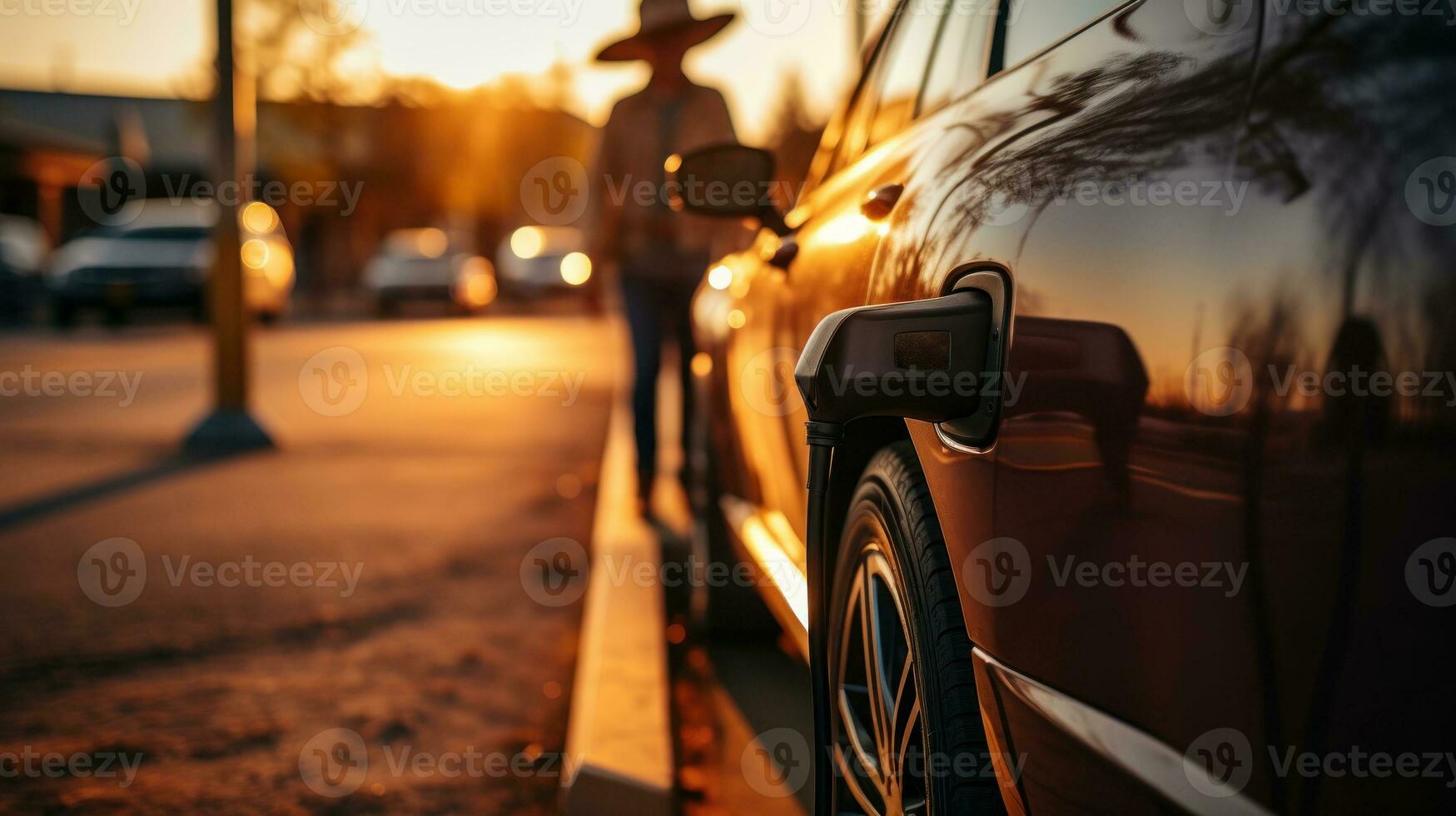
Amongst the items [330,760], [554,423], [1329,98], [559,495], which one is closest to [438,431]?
[554,423]

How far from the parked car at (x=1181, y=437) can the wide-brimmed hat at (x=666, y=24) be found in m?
4.30

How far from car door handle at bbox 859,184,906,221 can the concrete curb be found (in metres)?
1.31

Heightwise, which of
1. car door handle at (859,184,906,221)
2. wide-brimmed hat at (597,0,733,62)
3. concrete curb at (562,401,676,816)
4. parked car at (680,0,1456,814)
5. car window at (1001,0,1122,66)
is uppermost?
wide-brimmed hat at (597,0,733,62)

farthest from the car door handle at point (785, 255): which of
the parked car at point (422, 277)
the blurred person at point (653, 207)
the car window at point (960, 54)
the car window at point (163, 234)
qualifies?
the parked car at point (422, 277)

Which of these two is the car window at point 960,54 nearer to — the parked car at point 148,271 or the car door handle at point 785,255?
the car door handle at point 785,255

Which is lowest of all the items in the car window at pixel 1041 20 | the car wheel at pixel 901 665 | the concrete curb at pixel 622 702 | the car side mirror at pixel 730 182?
the concrete curb at pixel 622 702

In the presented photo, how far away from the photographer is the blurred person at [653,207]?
6637mm

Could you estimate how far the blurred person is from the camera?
6.64m

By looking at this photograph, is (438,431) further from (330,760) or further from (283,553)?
(330,760)

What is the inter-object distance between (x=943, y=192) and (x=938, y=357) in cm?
34

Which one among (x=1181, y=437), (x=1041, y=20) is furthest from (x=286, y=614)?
(x=1181, y=437)

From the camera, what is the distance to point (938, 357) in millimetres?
1879

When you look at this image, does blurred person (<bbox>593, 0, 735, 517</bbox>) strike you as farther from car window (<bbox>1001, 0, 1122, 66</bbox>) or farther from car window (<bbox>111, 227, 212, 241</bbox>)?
car window (<bbox>111, 227, 212, 241</bbox>)

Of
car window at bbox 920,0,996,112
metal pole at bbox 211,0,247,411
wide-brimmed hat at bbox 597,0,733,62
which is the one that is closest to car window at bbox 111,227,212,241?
metal pole at bbox 211,0,247,411
